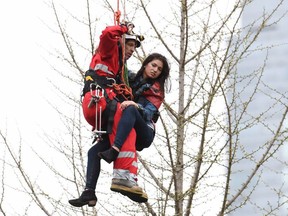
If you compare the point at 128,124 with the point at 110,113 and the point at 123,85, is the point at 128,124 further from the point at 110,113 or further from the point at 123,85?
the point at 123,85

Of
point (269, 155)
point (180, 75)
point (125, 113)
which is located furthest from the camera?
point (180, 75)

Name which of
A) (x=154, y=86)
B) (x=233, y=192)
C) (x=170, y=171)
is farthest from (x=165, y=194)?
(x=154, y=86)

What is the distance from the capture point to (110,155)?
28.3 feet

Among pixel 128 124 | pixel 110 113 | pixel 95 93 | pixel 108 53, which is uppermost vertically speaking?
pixel 108 53

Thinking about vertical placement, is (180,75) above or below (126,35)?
above

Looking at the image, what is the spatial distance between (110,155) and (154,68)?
0.83 meters

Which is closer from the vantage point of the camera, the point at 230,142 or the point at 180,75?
the point at 230,142

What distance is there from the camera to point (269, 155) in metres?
11.8

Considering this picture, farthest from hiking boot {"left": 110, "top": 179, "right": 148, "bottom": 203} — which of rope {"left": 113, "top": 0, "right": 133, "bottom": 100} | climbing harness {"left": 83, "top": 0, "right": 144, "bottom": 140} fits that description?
rope {"left": 113, "top": 0, "right": 133, "bottom": 100}

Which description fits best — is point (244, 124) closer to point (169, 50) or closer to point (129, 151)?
point (169, 50)

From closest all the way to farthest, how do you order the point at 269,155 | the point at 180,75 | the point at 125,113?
the point at 125,113, the point at 269,155, the point at 180,75

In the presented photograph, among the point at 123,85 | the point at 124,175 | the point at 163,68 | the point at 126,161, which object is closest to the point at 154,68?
the point at 163,68

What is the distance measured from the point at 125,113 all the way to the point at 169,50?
4196 millimetres

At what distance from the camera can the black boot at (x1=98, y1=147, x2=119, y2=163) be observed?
340 inches
